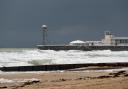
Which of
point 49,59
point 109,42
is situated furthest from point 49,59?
point 109,42

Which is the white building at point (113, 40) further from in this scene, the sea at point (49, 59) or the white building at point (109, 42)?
the sea at point (49, 59)

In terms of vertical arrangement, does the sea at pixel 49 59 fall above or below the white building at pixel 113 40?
below

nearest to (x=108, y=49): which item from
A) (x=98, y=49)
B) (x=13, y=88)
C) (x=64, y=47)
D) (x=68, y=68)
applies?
(x=98, y=49)

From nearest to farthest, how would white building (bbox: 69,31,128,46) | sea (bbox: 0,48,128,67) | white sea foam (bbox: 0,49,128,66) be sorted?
1. sea (bbox: 0,48,128,67)
2. white sea foam (bbox: 0,49,128,66)
3. white building (bbox: 69,31,128,46)

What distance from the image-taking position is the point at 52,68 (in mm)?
27328

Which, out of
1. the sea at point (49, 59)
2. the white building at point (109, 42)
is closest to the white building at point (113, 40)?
the white building at point (109, 42)

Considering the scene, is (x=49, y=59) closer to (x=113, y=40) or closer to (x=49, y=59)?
(x=49, y=59)

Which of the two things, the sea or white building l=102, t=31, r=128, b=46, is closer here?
the sea

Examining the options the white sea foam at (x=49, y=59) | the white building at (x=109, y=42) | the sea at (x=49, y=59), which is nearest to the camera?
the sea at (x=49, y=59)

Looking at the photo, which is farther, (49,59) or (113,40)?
(113,40)

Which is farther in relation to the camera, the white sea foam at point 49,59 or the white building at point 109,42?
the white building at point 109,42

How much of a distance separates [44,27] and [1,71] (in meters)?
77.2

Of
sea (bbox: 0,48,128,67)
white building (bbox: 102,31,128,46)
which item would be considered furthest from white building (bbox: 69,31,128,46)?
sea (bbox: 0,48,128,67)

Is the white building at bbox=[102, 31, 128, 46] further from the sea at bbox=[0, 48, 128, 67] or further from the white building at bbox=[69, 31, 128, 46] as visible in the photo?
the sea at bbox=[0, 48, 128, 67]
